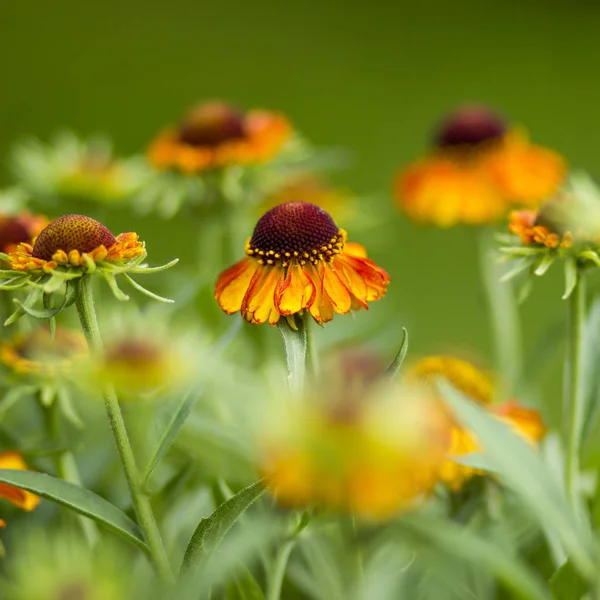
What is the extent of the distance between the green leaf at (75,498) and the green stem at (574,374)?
205mm

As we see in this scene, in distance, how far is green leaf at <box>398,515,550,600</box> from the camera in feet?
0.93

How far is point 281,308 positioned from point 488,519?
202 millimetres

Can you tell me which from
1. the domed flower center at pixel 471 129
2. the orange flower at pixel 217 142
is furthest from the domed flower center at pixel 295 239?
the domed flower center at pixel 471 129

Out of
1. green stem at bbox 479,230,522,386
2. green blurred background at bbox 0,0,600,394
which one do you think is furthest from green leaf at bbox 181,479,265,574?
green blurred background at bbox 0,0,600,394

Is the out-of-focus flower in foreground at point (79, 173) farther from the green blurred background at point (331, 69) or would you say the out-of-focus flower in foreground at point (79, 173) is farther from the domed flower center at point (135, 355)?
the green blurred background at point (331, 69)

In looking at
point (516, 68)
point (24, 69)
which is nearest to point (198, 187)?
point (24, 69)

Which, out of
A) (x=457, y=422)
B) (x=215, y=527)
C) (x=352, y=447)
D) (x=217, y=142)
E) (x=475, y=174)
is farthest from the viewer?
(x=475, y=174)

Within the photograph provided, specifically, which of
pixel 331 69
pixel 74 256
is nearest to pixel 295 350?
pixel 74 256

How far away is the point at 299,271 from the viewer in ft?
1.47

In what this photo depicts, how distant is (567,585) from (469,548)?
0.14m

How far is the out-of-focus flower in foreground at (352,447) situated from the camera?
0.25 meters

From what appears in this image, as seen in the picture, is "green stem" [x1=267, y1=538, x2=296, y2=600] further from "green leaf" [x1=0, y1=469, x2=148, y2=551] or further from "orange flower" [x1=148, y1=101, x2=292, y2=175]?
"orange flower" [x1=148, y1=101, x2=292, y2=175]

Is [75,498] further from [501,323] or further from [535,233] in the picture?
[501,323]

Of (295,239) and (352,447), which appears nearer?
(352,447)
